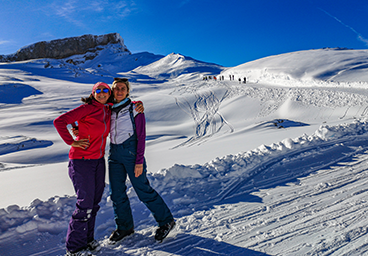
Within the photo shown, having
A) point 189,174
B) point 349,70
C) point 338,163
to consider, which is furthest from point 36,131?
point 349,70

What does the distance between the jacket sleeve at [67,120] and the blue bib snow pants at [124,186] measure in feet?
1.62

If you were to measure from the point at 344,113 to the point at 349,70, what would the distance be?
18.5 meters

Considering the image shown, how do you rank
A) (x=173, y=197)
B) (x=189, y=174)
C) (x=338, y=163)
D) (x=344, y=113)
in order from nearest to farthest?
1. (x=173, y=197)
2. (x=189, y=174)
3. (x=338, y=163)
4. (x=344, y=113)

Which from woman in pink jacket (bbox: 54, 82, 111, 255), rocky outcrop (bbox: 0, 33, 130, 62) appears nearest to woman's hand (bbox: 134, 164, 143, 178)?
woman in pink jacket (bbox: 54, 82, 111, 255)

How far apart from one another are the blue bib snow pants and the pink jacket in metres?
0.21

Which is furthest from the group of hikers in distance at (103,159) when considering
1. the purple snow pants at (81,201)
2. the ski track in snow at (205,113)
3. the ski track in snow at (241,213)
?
the ski track in snow at (205,113)

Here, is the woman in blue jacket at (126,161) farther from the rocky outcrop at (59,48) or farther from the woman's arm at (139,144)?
the rocky outcrop at (59,48)

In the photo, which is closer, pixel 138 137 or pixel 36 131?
pixel 138 137

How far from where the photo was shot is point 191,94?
68.9ft

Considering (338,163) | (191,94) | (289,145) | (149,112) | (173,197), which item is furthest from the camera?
(191,94)

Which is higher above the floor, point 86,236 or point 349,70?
point 349,70

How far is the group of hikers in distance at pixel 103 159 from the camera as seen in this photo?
2271mm

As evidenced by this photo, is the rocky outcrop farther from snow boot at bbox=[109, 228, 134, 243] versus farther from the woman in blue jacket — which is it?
snow boot at bbox=[109, 228, 134, 243]

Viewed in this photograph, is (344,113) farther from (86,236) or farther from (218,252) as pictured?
(86,236)
